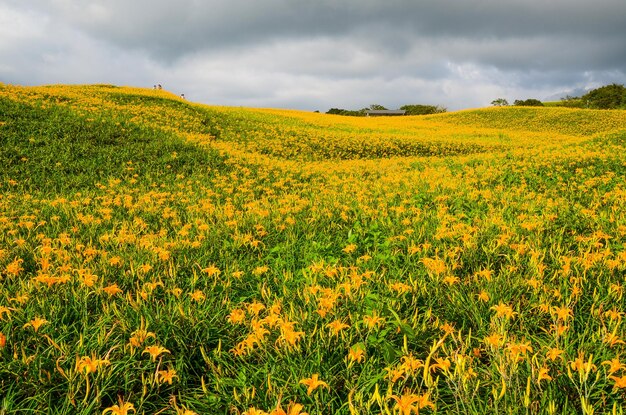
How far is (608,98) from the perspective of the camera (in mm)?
62812

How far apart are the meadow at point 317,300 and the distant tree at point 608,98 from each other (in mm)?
71119

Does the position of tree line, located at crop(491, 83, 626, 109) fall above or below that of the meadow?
above

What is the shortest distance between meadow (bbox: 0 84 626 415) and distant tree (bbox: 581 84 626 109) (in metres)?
71.1

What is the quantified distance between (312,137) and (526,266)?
19483 mm

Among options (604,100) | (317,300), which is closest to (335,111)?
(604,100)

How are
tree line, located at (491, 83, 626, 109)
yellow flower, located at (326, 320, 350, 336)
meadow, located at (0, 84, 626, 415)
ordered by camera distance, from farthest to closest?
tree line, located at (491, 83, 626, 109)
yellow flower, located at (326, 320, 350, 336)
meadow, located at (0, 84, 626, 415)

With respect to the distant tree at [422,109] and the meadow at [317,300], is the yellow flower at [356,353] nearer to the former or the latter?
the meadow at [317,300]

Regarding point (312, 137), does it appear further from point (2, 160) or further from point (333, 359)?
point (333, 359)

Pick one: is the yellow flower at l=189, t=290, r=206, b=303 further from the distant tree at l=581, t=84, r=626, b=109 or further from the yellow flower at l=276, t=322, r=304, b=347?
the distant tree at l=581, t=84, r=626, b=109

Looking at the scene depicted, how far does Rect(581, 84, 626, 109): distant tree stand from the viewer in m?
61.6

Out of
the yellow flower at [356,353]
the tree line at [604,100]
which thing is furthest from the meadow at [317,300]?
the tree line at [604,100]

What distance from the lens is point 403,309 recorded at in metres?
2.80

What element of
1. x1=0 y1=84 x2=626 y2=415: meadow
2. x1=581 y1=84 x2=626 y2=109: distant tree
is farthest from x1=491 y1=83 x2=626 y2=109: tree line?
x1=0 y1=84 x2=626 y2=415: meadow

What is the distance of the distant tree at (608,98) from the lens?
6159 centimetres
